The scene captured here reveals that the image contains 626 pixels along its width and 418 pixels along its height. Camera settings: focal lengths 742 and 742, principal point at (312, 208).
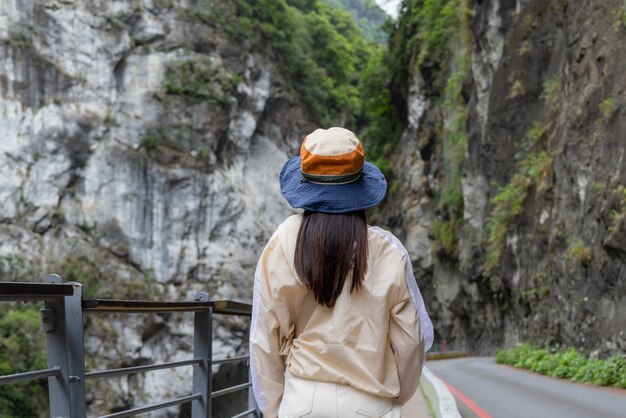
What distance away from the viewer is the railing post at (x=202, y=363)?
455cm

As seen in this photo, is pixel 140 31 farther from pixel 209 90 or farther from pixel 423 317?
pixel 423 317

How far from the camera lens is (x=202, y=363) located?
180 inches

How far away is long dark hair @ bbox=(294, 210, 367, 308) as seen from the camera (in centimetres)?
243

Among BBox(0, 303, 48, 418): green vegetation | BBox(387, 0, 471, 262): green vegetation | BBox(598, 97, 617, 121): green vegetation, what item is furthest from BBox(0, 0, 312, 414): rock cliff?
BBox(598, 97, 617, 121): green vegetation

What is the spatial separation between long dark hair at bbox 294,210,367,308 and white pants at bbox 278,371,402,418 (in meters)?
0.27

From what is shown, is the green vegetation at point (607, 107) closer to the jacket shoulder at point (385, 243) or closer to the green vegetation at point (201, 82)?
the jacket shoulder at point (385, 243)

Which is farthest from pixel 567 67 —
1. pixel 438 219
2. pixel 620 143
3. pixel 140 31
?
pixel 140 31

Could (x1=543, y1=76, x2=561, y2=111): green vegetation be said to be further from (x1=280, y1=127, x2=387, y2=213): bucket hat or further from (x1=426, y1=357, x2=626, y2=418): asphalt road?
(x1=280, y1=127, x2=387, y2=213): bucket hat

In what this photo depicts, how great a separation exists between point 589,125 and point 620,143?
7.18 ft

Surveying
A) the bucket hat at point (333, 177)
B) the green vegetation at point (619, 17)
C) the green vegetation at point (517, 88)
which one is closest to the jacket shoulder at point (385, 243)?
the bucket hat at point (333, 177)

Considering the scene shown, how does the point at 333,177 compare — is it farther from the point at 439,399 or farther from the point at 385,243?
the point at 439,399

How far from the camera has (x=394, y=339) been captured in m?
2.49

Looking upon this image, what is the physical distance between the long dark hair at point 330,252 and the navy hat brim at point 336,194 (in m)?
0.03

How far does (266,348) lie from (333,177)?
62cm
